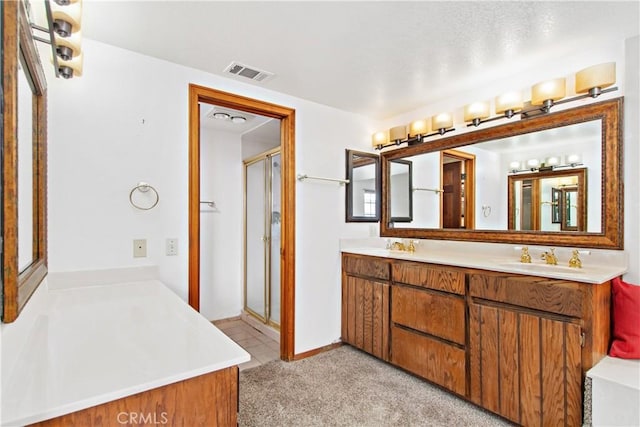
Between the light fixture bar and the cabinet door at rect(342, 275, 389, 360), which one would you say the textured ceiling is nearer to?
the light fixture bar

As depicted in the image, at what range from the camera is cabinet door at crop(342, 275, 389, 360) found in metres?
2.67

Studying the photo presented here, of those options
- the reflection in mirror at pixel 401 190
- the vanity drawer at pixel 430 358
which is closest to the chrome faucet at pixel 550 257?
the vanity drawer at pixel 430 358

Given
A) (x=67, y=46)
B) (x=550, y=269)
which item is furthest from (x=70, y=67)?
(x=550, y=269)

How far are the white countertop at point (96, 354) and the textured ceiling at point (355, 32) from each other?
146 cm

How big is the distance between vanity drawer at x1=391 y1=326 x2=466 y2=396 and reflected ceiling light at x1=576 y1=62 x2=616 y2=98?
1774 millimetres

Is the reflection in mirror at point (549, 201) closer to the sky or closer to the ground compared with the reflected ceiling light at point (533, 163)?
closer to the ground

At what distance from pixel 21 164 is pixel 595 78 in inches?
110

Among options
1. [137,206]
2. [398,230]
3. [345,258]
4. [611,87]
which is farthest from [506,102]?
[137,206]

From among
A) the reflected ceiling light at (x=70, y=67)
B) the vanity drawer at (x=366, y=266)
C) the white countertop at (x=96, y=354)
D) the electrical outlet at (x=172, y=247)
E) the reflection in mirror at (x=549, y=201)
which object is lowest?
the vanity drawer at (x=366, y=266)

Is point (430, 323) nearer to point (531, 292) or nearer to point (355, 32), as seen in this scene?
point (531, 292)

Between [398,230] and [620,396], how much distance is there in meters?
1.95

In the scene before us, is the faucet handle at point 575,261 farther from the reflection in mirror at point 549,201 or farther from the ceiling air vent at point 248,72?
the ceiling air vent at point 248,72

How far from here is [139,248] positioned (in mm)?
2039

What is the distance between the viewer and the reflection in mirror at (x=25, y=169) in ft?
3.52
